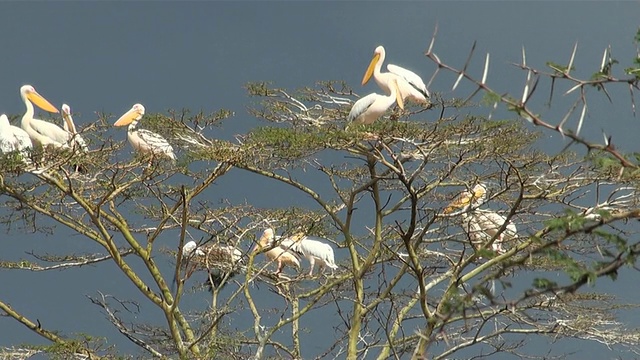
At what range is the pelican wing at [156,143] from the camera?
13398mm

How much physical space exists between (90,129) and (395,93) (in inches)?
116

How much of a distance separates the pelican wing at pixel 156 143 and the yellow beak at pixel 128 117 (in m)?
0.58

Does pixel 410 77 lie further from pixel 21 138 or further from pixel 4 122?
pixel 4 122

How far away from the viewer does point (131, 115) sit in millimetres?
14414

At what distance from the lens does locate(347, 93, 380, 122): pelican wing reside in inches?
489

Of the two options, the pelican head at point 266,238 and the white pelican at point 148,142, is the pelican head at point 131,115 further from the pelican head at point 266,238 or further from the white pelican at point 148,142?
the pelican head at point 266,238

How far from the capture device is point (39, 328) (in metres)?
13.5

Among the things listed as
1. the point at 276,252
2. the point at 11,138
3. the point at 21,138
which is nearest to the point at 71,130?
the point at 21,138

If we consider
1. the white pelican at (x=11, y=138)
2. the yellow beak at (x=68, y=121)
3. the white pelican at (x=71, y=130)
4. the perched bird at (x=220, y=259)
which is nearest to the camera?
the white pelican at (x=71, y=130)

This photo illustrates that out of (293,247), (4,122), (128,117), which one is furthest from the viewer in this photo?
(293,247)

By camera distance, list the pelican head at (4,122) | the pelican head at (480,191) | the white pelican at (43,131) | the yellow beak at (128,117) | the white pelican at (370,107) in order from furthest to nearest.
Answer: the yellow beak at (128,117)
the pelican head at (480,191)
the white pelican at (43,131)
the pelican head at (4,122)
the white pelican at (370,107)

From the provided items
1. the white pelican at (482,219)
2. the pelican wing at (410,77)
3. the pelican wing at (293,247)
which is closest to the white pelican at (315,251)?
the pelican wing at (293,247)

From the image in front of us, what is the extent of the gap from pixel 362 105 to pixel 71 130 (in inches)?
117

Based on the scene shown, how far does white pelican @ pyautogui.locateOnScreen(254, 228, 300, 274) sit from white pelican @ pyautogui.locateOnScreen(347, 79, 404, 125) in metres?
2.03
